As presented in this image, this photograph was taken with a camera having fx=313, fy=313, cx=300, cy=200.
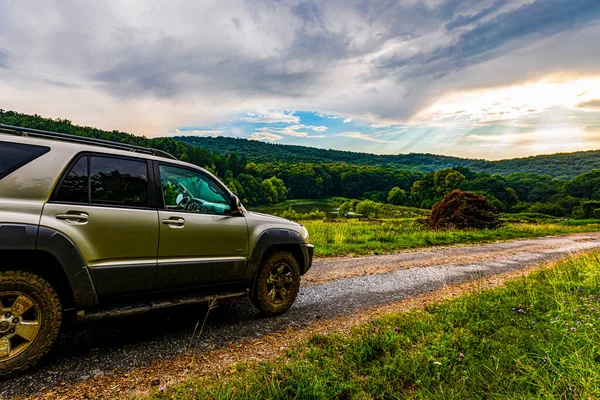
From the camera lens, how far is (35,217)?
287 cm

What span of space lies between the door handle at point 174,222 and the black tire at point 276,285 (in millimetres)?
1398

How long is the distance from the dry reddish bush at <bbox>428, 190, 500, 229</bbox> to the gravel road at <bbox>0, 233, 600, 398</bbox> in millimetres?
13561

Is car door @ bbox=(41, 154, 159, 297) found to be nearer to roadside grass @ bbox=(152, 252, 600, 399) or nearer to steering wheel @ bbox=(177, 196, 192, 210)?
steering wheel @ bbox=(177, 196, 192, 210)

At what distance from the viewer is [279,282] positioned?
4.84 metres

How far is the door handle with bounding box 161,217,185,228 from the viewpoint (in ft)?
12.1

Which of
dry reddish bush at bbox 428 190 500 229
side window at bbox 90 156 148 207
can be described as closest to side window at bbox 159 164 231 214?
side window at bbox 90 156 148 207

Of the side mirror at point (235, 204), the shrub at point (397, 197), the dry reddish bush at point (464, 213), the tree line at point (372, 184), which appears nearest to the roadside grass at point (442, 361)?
the side mirror at point (235, 204)

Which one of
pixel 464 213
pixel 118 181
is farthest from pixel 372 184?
pixel 118 181

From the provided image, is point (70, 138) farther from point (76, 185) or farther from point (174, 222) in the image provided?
point (174, 222)

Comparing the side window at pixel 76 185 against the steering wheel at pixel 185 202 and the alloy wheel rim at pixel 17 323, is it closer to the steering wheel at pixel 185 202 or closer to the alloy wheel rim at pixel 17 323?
the alloy wheel rim at pixel 17 323

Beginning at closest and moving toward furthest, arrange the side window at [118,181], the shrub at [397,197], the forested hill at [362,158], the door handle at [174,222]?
the side window at [118,181]
the door handle at [174,222]
the shrub at [397,197]
the forested hill at [362,158]

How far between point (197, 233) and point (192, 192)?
709 millimetres

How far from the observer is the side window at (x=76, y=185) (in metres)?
3.11

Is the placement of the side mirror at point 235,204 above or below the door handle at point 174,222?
above
